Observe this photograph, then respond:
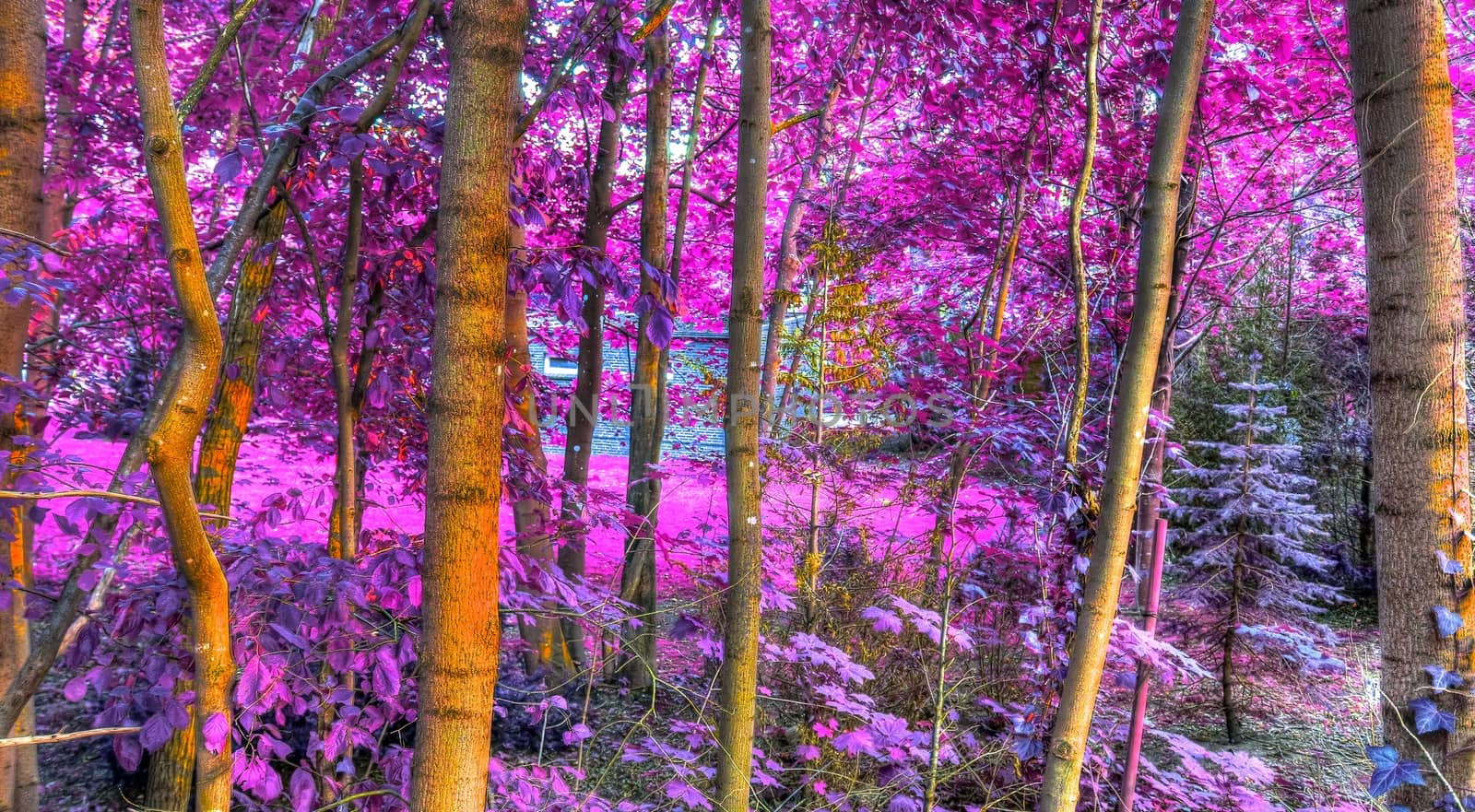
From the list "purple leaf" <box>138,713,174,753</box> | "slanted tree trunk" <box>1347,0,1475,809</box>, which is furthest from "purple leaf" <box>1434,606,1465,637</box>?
"purple leaf" <box>138,713,174,753</box>

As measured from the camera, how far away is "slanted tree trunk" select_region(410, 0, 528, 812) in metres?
1.24

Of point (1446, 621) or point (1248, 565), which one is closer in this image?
point (1446, 621)

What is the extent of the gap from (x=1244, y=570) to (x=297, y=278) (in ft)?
18.3

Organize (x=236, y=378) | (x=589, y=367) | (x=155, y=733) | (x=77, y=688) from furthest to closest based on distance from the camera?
(x=589, y=367), (x=236, y=378), (x=77, y=688), (x=155, y=733)

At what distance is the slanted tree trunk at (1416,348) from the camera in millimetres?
2090

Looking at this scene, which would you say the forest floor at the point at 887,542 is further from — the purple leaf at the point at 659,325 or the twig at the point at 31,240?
the purple leaf at the point at 659,325

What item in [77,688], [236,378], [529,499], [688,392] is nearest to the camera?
[77,688]

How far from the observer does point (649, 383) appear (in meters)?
4.70

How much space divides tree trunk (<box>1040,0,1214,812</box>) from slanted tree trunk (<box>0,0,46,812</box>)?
2.80 metres

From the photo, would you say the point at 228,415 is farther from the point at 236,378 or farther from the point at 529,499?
the point at 529,499

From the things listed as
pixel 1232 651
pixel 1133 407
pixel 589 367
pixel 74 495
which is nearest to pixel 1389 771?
pixel 1133 407

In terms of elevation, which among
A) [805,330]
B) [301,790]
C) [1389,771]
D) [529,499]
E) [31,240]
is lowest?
[301,790]

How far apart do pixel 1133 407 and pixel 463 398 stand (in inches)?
62.4

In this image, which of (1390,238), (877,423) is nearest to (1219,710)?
(877,423)
